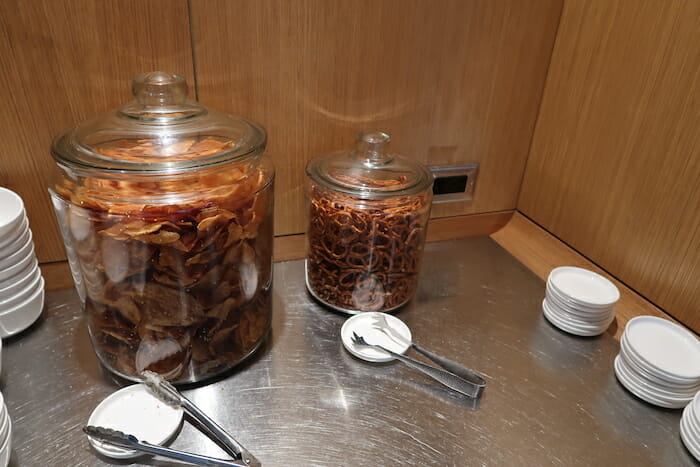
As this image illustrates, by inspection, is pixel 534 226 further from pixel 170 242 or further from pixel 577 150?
pixel 170 242

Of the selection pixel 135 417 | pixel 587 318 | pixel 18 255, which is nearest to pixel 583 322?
pixel 587 318

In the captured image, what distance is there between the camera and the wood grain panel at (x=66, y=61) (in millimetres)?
562

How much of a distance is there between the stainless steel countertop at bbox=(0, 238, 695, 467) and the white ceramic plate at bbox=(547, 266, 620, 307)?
0.20 feet

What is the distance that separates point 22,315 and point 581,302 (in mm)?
760

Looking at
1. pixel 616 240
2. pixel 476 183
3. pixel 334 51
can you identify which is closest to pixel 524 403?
pixel 616 240

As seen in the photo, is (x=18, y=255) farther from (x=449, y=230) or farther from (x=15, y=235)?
(x=449, y=230)

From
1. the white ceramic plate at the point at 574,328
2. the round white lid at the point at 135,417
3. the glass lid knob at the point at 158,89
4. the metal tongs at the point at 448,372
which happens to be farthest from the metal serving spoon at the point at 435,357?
the glass lid knob at the point at 158,89

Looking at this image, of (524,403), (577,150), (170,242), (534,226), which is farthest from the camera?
(534,226)

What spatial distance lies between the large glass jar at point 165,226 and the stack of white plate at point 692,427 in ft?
1.69

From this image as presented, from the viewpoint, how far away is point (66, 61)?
586mm

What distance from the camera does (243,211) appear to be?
51 centimetres

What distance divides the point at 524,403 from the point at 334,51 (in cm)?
55

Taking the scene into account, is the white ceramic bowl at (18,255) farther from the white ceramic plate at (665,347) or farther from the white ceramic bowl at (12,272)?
the white ceramic plate at (665,347)

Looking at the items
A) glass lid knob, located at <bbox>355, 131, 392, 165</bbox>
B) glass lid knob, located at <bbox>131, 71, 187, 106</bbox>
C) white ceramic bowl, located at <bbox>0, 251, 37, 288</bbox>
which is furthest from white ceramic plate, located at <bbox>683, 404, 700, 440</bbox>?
white ceramic bowl, located at <bbox>0, 251, 37, 288</bbox>
